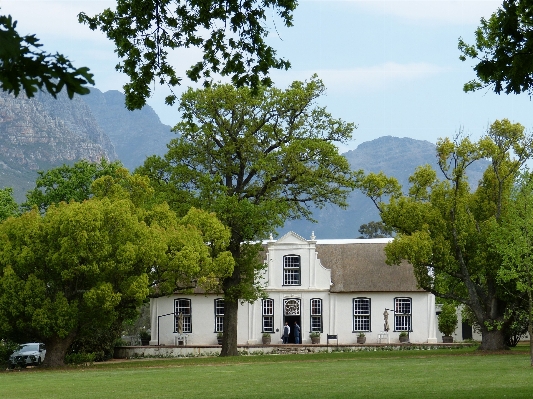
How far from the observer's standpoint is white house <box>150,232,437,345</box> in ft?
174

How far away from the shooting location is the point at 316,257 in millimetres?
53969

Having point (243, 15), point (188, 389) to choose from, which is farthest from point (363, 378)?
point (243, 15)

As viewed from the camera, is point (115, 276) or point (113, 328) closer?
point (115, 276)

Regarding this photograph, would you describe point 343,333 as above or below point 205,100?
below

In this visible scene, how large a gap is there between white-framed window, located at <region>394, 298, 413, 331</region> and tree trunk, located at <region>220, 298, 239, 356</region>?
44.9 feet

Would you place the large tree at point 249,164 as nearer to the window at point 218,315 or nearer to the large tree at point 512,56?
Result: the window at point 218,315

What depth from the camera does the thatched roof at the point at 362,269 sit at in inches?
2090

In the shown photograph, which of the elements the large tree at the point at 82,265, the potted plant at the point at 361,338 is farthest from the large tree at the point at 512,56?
the potted plant at the point at 361,338

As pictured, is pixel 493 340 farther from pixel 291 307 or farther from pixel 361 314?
pixel 291 307

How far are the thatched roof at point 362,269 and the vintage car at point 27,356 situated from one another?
18.5 m

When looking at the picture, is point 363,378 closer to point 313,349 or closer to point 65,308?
point 65,308

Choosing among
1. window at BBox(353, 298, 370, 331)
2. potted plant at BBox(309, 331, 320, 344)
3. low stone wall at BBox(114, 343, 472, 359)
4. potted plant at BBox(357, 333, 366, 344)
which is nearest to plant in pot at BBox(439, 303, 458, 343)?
window at BBox(353, 298, 370, 331)

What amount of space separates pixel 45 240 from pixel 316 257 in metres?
22.3

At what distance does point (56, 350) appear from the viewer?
36031 mm
